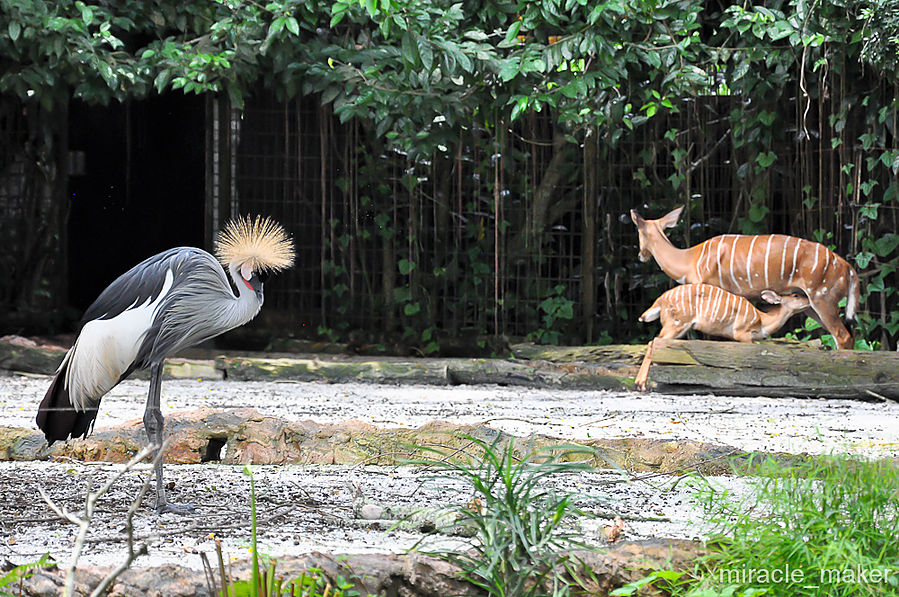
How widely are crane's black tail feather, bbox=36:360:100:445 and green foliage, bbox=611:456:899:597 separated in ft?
6.77

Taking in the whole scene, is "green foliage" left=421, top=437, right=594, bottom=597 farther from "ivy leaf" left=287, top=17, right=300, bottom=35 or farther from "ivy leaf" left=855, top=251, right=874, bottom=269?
"ivy leaf" left=855, top=251, right=874, bottom=269

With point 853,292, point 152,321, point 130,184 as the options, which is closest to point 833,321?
point 853,292

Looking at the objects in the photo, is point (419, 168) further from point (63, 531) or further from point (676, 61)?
point (63, 531)

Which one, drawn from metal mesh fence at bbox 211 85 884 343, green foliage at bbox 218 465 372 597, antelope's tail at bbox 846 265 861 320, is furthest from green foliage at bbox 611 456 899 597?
metal mesh fence at bbox 211 85 884 343

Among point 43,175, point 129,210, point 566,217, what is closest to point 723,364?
point 566,217

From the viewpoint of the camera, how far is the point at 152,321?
3611mm

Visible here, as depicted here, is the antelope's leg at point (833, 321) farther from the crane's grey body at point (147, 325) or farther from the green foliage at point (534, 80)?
the crane's grey body at point (147, 325)

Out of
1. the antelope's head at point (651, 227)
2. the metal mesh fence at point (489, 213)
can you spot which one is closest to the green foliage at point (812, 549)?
the antelope's head at point (651, 227)

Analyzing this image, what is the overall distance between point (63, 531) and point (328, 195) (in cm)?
606

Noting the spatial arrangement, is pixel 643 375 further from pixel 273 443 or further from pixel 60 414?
pixel 60 414

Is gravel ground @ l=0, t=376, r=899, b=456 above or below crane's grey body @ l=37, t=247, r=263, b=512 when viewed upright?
below

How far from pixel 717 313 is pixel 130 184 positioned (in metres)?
Result: 5.25

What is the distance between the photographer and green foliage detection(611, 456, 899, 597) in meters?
2.56

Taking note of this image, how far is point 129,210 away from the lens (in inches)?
377
